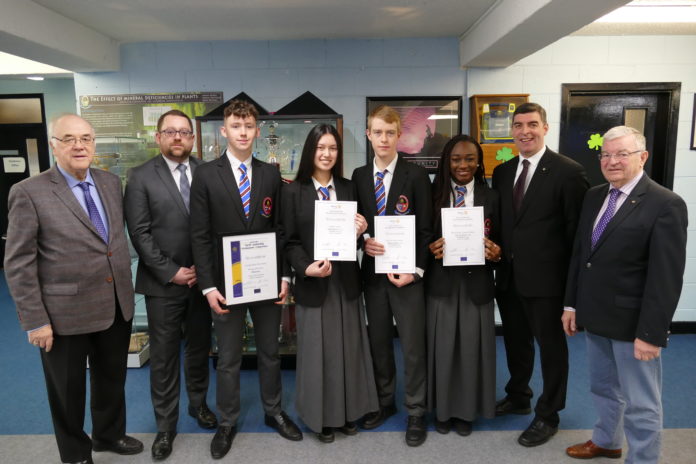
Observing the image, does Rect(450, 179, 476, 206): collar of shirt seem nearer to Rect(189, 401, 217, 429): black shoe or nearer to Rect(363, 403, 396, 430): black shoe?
Rect(363, 403, 396, 430): black shoe

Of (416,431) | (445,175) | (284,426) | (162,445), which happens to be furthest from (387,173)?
(162,445)

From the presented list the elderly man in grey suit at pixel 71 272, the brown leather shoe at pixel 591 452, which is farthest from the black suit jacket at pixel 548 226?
the elderly man in grey suit at pixel 71 272

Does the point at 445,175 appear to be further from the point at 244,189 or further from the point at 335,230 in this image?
the point at 244,189

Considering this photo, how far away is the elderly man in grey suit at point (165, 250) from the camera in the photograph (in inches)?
93.4

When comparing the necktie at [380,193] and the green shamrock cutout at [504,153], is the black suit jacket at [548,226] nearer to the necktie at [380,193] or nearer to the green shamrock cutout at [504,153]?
the necktie at [380,193]

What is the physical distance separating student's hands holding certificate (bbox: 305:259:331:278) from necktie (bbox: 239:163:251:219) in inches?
17.0

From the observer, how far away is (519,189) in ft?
8.13

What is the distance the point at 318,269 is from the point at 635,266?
4.76ft

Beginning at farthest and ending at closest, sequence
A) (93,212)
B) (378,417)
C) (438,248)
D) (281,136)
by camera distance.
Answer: (281,136) < (378,417) < (438,248) < (93,212)

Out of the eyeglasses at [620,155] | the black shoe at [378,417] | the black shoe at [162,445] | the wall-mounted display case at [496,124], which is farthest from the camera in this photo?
the wall-mounted display case at [496,124]

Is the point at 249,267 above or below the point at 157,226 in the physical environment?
below

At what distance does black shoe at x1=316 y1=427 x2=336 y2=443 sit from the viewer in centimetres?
254

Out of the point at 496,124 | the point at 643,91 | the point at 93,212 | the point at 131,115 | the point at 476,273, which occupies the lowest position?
the point at 476,273

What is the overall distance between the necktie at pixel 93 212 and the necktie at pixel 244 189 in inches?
27.2
